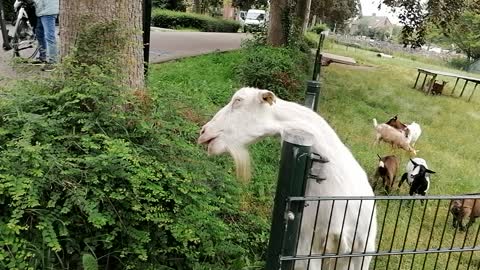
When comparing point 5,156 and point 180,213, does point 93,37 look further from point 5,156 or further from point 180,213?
point 180,213

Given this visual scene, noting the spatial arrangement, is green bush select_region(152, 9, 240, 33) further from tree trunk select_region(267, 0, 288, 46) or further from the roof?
the roof

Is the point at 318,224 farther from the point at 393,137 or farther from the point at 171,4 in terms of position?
the point at 171,4

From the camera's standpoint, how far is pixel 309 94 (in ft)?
11.6

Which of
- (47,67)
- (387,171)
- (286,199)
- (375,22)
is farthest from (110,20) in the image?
(375,22)

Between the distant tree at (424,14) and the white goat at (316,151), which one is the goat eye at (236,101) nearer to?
the white goat at (316,151)

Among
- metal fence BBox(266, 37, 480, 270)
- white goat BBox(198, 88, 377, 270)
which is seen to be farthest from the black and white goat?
white goat BBox(198, 88, 377, 270)

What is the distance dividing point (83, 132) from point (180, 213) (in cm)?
75

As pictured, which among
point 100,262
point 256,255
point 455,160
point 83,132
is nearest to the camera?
point 100,262

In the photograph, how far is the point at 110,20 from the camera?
3.52 metres

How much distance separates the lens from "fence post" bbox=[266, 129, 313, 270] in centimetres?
167

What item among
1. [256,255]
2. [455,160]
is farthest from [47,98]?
[455,160]

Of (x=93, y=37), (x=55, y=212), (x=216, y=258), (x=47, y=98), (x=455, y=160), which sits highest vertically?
(x=93, y=37)

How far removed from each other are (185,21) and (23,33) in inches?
882

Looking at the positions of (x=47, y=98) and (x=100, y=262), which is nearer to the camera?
(x=100, y=262)
